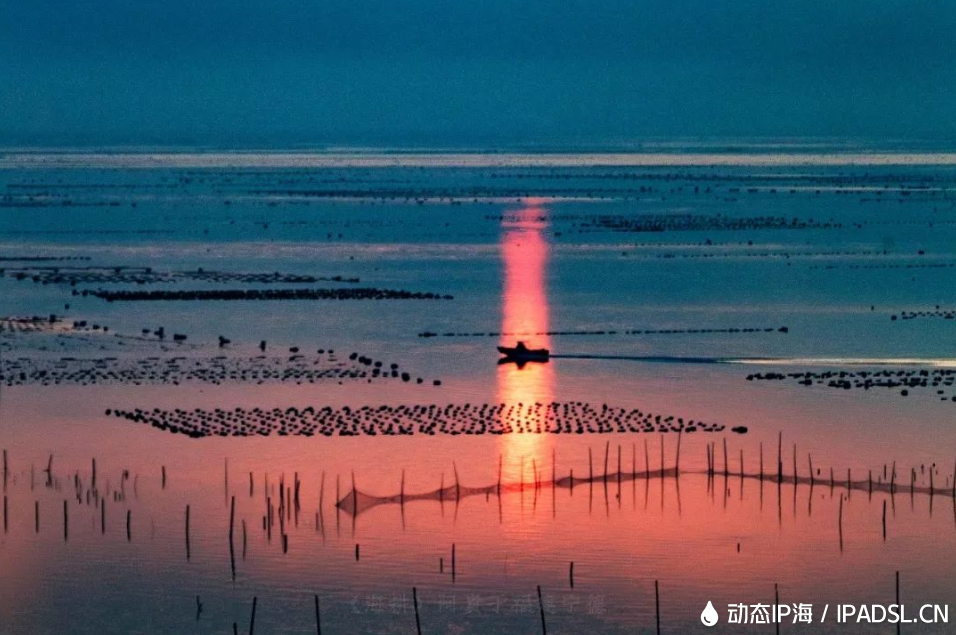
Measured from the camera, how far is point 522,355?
32.2 m

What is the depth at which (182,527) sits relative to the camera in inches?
797

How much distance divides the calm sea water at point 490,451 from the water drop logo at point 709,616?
0.23 ft

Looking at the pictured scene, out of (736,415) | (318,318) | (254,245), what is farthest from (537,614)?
(254,245)

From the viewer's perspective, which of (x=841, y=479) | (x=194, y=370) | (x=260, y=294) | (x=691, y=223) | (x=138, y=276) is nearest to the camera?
(x=841, y=479)

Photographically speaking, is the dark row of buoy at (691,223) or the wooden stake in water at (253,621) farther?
the dark row of buoy at (691,223)

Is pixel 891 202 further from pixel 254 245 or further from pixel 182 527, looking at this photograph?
pixel 182 527

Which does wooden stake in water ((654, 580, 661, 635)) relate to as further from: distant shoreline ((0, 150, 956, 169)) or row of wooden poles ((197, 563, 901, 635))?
distant shoreline ((0, 150, 956, 169))

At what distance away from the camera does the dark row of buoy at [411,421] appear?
25141 mm

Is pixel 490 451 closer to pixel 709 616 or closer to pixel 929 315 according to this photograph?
pixel 709 616

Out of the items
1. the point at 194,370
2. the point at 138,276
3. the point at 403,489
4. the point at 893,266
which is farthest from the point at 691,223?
the point at 403,489

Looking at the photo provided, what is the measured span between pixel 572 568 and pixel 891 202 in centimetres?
6906

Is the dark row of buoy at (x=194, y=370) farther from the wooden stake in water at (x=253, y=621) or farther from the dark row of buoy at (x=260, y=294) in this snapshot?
the wooden stake in water at (x=253, y=621)

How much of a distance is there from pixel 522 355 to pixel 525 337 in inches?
171

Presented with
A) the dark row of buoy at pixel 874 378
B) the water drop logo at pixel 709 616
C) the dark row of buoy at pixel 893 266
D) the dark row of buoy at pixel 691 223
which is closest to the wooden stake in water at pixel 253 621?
the water drop logo at pixel 709 616
